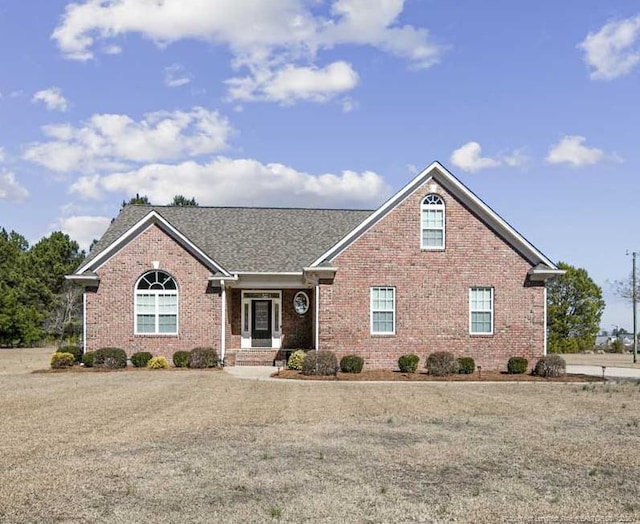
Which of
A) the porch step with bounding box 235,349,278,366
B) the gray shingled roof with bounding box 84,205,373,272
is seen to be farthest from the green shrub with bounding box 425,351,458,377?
the gray shingled roof with bounding box 84,205,373,272

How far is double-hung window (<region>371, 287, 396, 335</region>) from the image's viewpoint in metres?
27.1

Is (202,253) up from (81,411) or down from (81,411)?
up

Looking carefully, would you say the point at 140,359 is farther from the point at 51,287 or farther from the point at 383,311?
the point at 51,287

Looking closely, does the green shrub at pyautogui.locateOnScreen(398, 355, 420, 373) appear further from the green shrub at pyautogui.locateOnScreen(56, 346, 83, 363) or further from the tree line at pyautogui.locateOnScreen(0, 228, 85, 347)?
the tree line at pyautogui.locateOnScreen(0, 228, 85, 347)

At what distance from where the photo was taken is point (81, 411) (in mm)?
15266

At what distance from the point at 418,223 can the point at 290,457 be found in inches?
711

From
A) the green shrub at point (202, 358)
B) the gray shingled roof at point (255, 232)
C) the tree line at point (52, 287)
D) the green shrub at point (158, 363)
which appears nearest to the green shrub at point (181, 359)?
the green shrub at point (202, 358)

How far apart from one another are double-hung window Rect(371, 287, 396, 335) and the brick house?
0.12 feet

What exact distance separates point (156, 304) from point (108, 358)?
2.97 m

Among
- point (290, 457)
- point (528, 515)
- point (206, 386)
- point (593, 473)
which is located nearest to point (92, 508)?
point (290, 457)

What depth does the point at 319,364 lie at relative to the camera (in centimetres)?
2489

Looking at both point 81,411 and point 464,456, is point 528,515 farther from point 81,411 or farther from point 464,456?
point 81,411

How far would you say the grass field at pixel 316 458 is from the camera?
25.3 feet

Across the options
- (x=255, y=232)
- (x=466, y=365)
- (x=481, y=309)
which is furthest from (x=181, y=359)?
(x=481, y=309)
